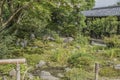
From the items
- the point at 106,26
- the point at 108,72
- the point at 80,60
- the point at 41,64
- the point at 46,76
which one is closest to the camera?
the point at 46,76

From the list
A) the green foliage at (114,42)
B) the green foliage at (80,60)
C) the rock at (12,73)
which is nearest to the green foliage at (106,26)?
the green foliage at (114,42)

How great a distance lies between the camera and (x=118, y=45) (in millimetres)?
12586

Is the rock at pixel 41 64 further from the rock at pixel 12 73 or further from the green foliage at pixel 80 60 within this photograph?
the rock at pixel 12 73

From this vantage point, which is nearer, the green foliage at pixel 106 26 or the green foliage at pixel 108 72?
the green foliage at pixel 108 72

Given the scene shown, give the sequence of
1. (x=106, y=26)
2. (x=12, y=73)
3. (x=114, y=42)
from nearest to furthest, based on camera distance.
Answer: (x=12, y=73)
(x=114, y=42)
(x=106, y=26)

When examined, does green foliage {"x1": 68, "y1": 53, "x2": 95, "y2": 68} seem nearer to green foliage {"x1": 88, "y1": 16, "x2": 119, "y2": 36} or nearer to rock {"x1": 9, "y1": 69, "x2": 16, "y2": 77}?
rock {"x1": 9, "y1": 69, "x2": 16, "y2": 77}

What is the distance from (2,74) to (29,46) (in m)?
5.50

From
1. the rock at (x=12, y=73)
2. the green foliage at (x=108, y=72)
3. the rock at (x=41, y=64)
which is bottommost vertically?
the green foliage at (x=108, y=72)

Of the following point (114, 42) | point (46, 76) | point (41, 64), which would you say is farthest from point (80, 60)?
point (114, 42)

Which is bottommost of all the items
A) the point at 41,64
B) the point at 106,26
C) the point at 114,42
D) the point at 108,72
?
the point at 108,72

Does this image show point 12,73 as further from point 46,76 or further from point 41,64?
point 41,64

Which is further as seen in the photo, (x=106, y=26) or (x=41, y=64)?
(x=106, y=26)

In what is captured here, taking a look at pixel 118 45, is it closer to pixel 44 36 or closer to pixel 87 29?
pixel 44 36

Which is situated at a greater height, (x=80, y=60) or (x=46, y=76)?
(x=80, y=60)
